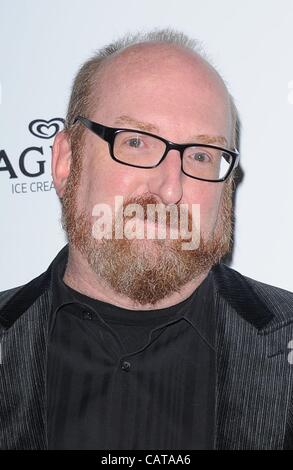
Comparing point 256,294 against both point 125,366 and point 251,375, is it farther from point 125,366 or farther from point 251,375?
point 125,366

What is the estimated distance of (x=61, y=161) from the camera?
1.74 meters

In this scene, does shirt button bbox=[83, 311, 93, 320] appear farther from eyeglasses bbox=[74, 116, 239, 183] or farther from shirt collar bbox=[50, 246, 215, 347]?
eyeglasses bbox=[74, 116, 239, 183]

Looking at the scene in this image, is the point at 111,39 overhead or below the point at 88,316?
overhead

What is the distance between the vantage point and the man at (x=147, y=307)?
1.48 metres

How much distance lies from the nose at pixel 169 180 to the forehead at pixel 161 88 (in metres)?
0.10

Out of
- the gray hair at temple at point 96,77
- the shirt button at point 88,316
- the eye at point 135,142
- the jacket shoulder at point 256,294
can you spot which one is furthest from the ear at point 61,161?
the jacket shoulder at point 256,294

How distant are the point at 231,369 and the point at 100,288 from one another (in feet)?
1.28

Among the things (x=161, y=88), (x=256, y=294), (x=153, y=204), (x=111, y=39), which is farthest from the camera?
(x=111, y=39)

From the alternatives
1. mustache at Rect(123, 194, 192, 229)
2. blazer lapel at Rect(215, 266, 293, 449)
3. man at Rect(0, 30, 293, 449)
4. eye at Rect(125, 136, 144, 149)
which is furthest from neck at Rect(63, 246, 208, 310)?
eye at Rect(125, 136, 144, 149)

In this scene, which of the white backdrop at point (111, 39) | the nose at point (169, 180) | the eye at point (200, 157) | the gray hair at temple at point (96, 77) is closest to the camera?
the nose at point (169, 180)

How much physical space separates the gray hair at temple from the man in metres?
0.01

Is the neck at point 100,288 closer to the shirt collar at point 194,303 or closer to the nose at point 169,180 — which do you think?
the shirt collar at point 194,303

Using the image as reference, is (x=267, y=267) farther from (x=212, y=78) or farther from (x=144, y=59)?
(x=144, y=59)

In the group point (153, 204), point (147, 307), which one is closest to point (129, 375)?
point (147, 307)
